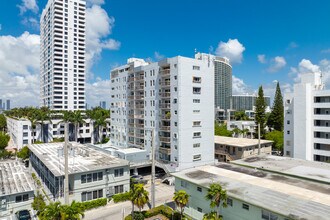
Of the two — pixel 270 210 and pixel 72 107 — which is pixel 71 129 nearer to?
pixel 72 107

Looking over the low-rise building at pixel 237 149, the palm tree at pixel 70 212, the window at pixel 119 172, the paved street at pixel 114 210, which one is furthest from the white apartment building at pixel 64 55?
the palm tree at pixel 70 212

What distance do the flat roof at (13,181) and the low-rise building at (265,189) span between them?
24.6 meters

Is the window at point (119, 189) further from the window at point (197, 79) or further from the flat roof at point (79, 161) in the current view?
the window at point (197, 79)

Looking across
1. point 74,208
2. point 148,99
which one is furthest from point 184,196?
point 148,99

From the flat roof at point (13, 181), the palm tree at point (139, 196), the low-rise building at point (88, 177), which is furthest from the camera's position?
the low-rise building at point (88, 177)

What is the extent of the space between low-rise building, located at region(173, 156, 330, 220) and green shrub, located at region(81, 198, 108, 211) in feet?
40.4

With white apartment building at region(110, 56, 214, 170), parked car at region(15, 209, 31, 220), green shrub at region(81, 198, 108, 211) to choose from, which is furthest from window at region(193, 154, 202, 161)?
parked car at region(15, 209, 31, 220)

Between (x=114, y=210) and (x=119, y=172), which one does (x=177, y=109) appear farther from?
(x=114, y=210)

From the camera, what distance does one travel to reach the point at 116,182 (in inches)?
1606

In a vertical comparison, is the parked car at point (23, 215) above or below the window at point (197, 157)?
below

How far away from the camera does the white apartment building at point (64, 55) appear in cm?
13269

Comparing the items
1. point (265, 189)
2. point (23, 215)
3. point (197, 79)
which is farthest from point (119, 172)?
point (197, 79)

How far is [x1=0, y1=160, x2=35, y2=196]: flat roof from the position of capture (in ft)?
119

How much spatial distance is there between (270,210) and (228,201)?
5.63 metres
